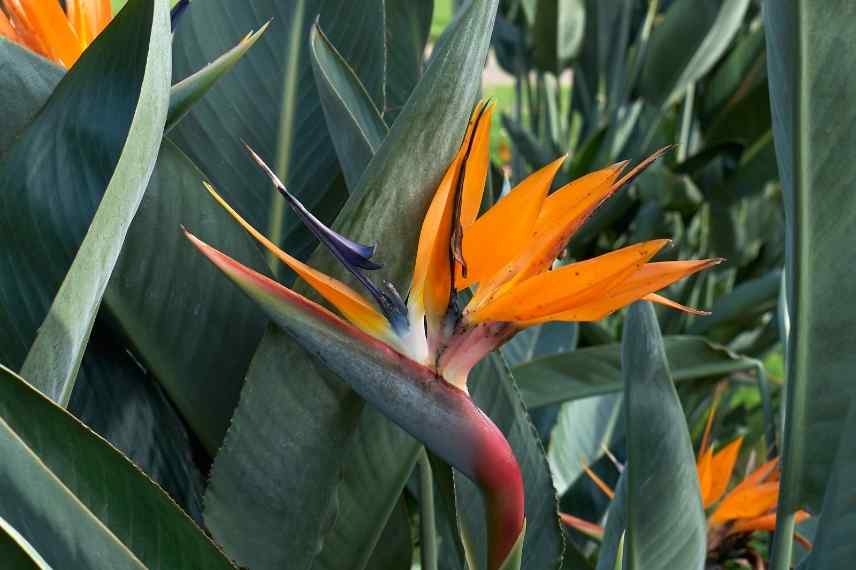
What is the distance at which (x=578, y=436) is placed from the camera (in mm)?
981

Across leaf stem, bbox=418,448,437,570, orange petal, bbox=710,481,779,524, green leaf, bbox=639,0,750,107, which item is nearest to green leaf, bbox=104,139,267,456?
leaf stem, bbox=418,448,437,570

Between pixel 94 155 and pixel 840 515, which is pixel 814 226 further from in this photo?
pixel 94 155

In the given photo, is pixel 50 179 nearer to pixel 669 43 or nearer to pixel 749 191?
pixel 669 43

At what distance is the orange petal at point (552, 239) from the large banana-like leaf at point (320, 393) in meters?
0.05

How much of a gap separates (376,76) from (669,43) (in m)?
1.01

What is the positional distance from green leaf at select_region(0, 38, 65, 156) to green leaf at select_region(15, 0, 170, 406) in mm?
35

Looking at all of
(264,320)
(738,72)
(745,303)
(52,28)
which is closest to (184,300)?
(264,320)

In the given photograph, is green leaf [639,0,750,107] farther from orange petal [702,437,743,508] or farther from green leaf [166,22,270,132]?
green leaf [166,22,270,132]

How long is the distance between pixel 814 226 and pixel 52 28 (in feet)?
1.29

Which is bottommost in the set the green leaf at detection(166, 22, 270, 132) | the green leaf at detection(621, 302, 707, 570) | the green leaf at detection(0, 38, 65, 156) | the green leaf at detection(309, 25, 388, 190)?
the green leaf at detection(621, 302, 707, 570)

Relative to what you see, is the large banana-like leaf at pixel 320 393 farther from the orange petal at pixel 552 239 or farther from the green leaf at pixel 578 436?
the green leaf at pixel 578 436

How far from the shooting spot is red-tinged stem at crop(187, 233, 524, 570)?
392mm

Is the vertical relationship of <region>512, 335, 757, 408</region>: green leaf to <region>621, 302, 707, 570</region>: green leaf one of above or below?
below

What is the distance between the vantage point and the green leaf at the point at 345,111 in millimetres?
519
